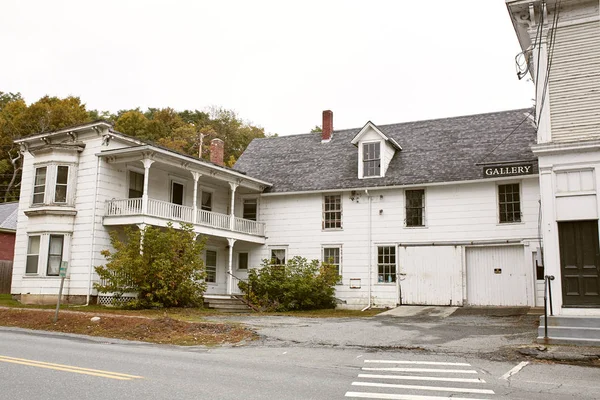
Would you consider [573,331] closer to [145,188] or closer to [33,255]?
[145,188]

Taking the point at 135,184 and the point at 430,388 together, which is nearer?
the point at 430,388

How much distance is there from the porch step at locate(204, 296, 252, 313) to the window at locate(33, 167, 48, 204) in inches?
314

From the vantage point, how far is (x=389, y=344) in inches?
521

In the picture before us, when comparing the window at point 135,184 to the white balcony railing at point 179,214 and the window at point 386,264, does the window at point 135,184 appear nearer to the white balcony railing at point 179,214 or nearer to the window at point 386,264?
the white balcony railing at point 179,214

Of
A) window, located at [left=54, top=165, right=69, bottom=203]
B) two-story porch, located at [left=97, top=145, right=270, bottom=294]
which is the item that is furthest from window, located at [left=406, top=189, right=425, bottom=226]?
window, located at [left=54, top=165, right=69, bottom=203]

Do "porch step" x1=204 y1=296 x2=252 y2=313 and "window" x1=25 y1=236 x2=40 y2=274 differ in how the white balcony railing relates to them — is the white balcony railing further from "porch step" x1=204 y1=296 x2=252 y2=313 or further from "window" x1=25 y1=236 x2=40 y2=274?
"window" x1=25 y1=236 x2=40 y2=274

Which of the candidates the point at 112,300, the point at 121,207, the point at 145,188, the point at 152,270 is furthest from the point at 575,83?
the point at 112,300

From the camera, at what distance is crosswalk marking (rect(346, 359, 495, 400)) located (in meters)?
7.69

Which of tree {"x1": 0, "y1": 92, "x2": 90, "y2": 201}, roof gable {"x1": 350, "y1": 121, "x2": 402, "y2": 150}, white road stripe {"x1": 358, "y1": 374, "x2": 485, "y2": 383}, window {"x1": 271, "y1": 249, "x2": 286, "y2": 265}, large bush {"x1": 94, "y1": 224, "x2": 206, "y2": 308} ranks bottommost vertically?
white road stripe {"x1": 358, "y1": 374, "x2": 485, "y2": 383}

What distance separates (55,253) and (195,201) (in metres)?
5.94

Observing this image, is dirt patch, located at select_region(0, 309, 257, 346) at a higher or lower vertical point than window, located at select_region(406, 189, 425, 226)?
lower

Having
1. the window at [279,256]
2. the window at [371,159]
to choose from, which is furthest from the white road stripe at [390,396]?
the window at [279,256]

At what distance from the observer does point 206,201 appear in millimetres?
28562

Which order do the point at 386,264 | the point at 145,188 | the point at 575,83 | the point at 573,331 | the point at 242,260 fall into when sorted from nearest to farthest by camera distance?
the point at 573,331, the point at 575,83, the point at 145,188, the point at 386,264, the point at 242,260
